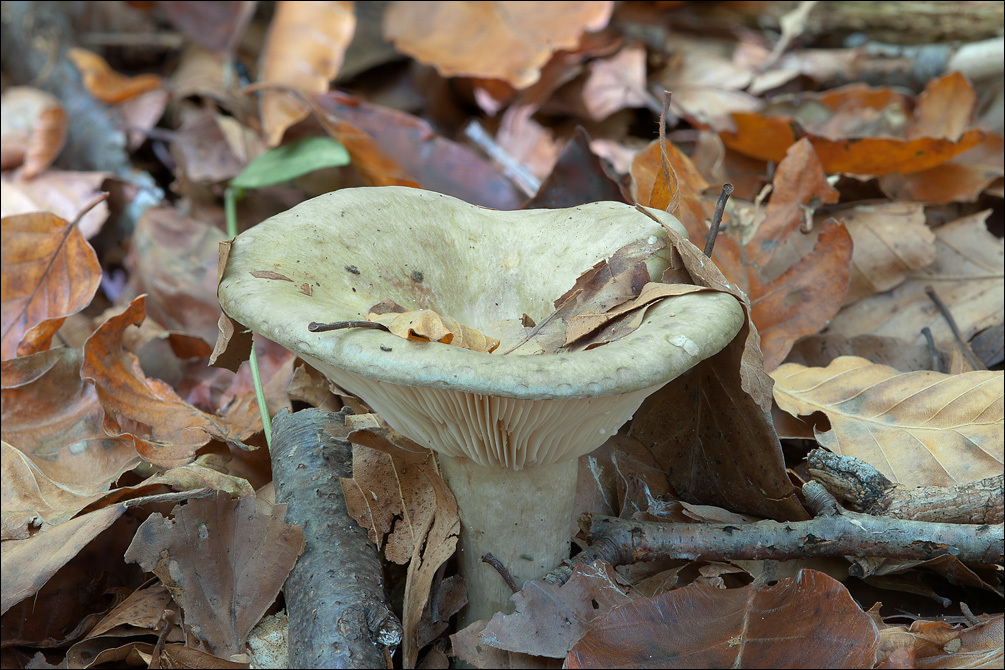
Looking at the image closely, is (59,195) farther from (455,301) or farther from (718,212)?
(718,212)

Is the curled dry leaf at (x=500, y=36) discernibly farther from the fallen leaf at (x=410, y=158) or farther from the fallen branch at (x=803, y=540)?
the fallen branch at (x=803, y=540)

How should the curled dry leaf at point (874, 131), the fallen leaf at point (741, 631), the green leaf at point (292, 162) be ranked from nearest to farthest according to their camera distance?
the fallen leaf at point (741, 631) → the curled dry leaf at point (874, 131) → the green leaf at point (292, 162)

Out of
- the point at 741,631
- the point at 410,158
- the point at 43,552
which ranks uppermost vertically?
the point at 741,631

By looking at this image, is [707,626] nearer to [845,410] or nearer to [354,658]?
[354,658]

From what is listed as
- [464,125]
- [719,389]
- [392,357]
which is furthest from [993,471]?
[464,125]

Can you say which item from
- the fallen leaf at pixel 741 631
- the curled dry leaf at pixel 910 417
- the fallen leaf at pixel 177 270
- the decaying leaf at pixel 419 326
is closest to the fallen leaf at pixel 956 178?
the curled dry leaf at pixel 910 417

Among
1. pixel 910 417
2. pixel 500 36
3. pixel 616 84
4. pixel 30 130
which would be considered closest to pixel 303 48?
pixel 500 36
